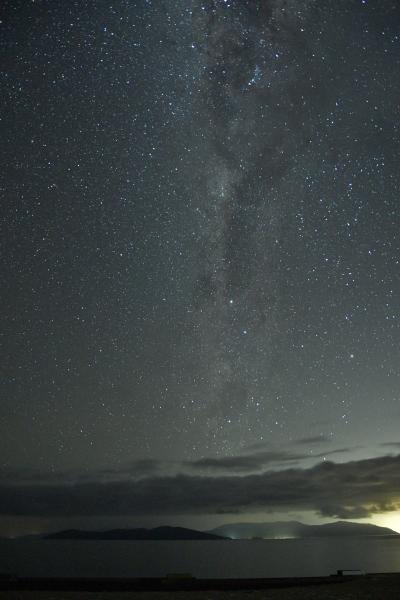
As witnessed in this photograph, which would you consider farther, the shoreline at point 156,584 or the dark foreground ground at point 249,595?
the shoreline at point 156,584

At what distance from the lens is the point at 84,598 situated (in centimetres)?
1581

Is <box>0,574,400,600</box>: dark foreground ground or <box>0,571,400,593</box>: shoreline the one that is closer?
<box>0,574,400,600</box>: dark foreground ground

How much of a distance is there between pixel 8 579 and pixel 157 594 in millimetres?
10488

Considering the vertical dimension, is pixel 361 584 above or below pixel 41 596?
below

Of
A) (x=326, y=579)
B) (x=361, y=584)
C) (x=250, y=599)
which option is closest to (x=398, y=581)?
(x=361, y=584)

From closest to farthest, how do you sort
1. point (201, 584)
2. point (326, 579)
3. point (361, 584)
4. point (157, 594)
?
point (157, 594)
point (361, 584)
point (201, 584)
point (326, 579)

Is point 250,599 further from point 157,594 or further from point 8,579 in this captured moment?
point 8,579

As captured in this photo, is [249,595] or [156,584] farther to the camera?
[156,584]

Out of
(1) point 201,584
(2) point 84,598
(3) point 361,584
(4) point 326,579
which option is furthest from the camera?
(4) point 326,579

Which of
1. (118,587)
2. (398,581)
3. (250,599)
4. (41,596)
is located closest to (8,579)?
(118,587)

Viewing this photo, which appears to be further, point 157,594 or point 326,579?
point 326,579

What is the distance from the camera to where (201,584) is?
22250 mm

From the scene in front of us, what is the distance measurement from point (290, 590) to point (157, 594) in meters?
5.22

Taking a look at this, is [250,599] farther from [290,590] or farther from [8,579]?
[8,579]
